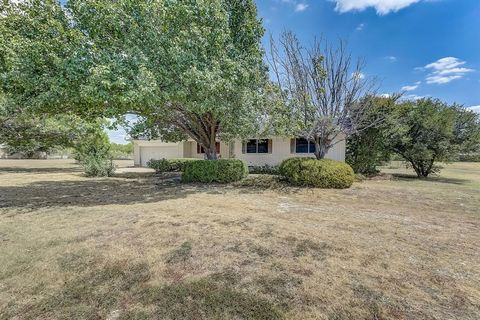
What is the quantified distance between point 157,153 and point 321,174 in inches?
775

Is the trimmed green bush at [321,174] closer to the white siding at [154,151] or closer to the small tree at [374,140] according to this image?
the small tree at [374,140]

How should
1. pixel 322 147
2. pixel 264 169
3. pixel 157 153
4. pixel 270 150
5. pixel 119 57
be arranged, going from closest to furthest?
1. pixel 119 57
2. pixel 322 147
3. pixel 264 169
4. pixel 270 150
5. pixel 157 153

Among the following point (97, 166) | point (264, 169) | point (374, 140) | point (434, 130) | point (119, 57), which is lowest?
point (264, 169)

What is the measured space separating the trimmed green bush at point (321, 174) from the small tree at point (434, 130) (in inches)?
207

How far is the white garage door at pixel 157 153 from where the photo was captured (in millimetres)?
25016

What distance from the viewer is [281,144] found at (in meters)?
18.3

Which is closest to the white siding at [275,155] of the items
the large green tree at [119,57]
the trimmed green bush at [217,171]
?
the trimmed green bush at [217,171]

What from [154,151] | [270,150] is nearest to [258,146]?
[270,150]

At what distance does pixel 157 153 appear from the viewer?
26.2 metres

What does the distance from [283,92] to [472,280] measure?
32.2ft

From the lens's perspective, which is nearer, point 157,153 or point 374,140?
point 374,140

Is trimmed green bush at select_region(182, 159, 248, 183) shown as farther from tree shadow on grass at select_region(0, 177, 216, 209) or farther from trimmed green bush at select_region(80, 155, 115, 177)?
trimmed green bush at select_region(80, 155, 115, 177)

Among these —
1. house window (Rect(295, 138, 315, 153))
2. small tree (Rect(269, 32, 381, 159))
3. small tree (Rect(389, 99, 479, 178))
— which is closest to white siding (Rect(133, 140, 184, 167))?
house window (Rect(295, 138, 315, 153))

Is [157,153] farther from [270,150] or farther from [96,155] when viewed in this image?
[270,150]
